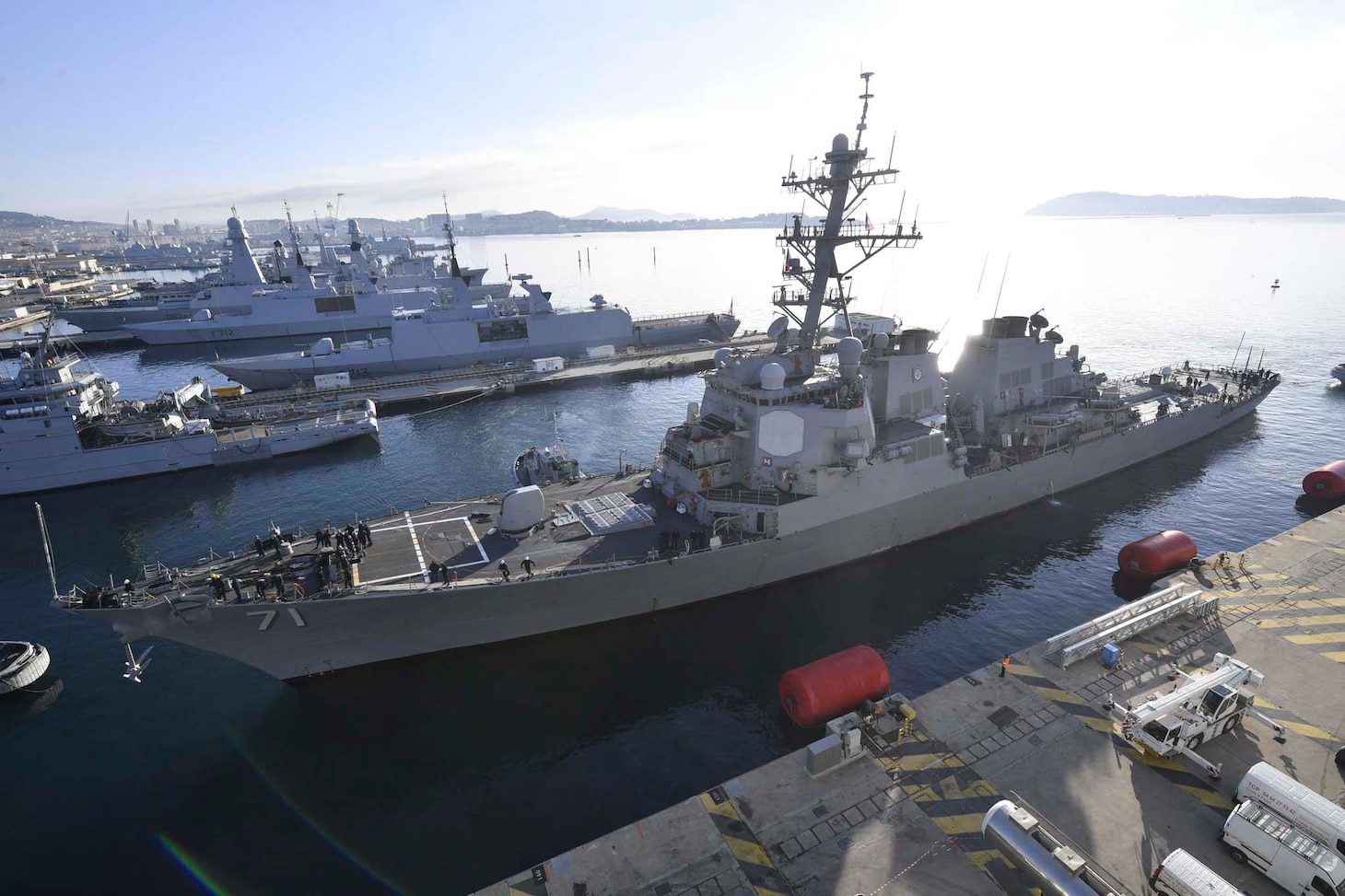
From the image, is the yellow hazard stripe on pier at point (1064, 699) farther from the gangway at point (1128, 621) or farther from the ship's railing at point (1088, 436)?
the ship's railing at point (1088, 436)

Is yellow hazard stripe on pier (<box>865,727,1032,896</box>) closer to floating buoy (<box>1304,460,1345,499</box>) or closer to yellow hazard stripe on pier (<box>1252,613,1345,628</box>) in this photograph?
yellow hazard stripe on pier (<box>1252,613,1345,628</box>)

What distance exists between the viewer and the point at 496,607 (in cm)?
1681

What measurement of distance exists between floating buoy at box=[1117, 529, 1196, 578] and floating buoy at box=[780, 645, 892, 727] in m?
11.7

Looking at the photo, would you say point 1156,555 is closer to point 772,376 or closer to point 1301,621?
point 1301,621

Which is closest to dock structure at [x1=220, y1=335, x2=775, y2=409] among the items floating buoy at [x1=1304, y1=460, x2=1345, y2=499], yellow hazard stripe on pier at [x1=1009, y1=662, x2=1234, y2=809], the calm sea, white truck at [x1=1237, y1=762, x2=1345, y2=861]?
the calm sea

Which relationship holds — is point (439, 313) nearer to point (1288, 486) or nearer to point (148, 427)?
point (148, 427)

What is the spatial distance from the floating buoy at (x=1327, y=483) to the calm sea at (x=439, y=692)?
1312mm

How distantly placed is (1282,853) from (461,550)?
18239 mm

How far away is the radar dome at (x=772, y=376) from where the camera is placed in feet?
63.5

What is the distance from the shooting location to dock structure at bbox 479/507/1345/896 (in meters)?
10.3

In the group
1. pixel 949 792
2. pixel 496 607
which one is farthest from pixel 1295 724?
pixel 496 607

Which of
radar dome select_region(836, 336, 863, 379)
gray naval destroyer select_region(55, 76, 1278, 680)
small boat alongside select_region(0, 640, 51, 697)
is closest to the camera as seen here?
gray naval destroyer select_region(55, 76, 1278, 680)

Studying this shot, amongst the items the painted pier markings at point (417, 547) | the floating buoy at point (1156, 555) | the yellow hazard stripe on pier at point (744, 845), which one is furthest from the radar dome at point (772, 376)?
the floating buoy at point (1156, 555)

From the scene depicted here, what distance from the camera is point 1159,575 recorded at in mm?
21047
